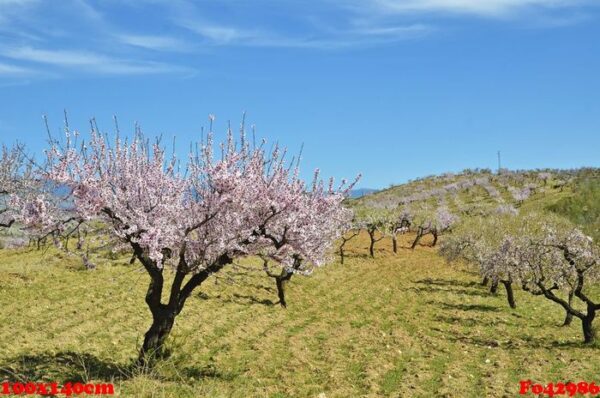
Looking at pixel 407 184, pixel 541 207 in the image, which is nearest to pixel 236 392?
pixel 541 207

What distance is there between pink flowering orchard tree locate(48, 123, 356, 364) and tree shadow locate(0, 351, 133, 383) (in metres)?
1.14

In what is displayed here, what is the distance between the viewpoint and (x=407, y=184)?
439 feet

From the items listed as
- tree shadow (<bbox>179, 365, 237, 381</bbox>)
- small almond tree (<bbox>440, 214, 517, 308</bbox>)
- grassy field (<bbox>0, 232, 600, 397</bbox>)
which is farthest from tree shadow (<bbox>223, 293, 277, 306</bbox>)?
small almond tree (<bbox>440, 214, 517, 308</bbox>)

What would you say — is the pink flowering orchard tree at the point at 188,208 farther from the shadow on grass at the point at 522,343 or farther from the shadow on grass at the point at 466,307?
the shadow on grass at the point at 466,307

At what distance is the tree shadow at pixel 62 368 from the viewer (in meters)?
14.9

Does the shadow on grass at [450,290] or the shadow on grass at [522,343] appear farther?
the shadow on grass at [450,290]

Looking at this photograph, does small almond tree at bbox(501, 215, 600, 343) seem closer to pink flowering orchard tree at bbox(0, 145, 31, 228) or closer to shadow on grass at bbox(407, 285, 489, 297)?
shadow on grass at bbox(407, 285, 489, 297)

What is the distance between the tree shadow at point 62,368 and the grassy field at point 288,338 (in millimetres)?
57

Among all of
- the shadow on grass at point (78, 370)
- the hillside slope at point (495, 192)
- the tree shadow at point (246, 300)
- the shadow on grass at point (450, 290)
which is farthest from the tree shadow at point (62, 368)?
Answer: the hillside slope at point (495, 192)

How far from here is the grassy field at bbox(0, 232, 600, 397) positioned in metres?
16.1

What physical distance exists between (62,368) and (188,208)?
6092 millimetres

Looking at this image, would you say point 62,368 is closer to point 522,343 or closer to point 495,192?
point 522,343

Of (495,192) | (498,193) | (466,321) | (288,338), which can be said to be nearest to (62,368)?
(288,338)

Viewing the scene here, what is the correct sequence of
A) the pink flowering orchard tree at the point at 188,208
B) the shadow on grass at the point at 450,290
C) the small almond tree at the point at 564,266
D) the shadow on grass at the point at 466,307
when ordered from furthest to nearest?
the shadow on grass at the point at 450,290 → the shadow on grass at the point at 466,307 → the small almond tree at the point at 564,266 → the pink flowering orchard tree at the point at 188,208
